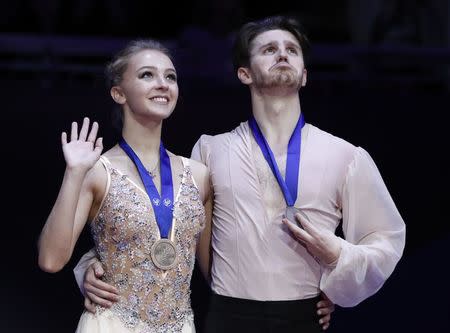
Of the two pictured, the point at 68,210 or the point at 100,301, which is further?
the point at 100,301

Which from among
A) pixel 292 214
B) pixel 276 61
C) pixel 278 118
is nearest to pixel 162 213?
pixel 292 214

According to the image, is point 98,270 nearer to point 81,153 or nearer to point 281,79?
point 81,153

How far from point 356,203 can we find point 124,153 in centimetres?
72

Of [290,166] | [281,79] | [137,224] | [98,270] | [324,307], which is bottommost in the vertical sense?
[324,307]

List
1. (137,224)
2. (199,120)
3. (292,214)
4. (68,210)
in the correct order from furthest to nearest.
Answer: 1. (199,120)
2. (292,214)
3. (137,224)
4. (68,210)

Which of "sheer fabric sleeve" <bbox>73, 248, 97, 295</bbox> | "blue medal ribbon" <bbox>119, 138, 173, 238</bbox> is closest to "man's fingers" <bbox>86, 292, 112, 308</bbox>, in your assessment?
"sheer fabric sleeve" <bbox>73, 248, 97, 295</bbox>

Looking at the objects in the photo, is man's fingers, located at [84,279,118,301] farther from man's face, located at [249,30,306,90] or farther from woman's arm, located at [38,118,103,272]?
man's face, located at [249,30,306,90]

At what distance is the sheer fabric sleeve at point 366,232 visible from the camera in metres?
2.79

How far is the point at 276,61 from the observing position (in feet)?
9.55

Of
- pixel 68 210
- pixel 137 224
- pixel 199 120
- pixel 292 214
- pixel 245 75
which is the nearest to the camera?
pixel 68 210

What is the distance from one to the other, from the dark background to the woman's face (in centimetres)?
42

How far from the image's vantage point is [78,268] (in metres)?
2.84

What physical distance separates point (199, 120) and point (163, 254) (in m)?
1.53

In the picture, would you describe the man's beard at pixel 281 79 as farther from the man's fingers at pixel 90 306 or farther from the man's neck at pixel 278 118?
the man's fingers at pixel 90 306
